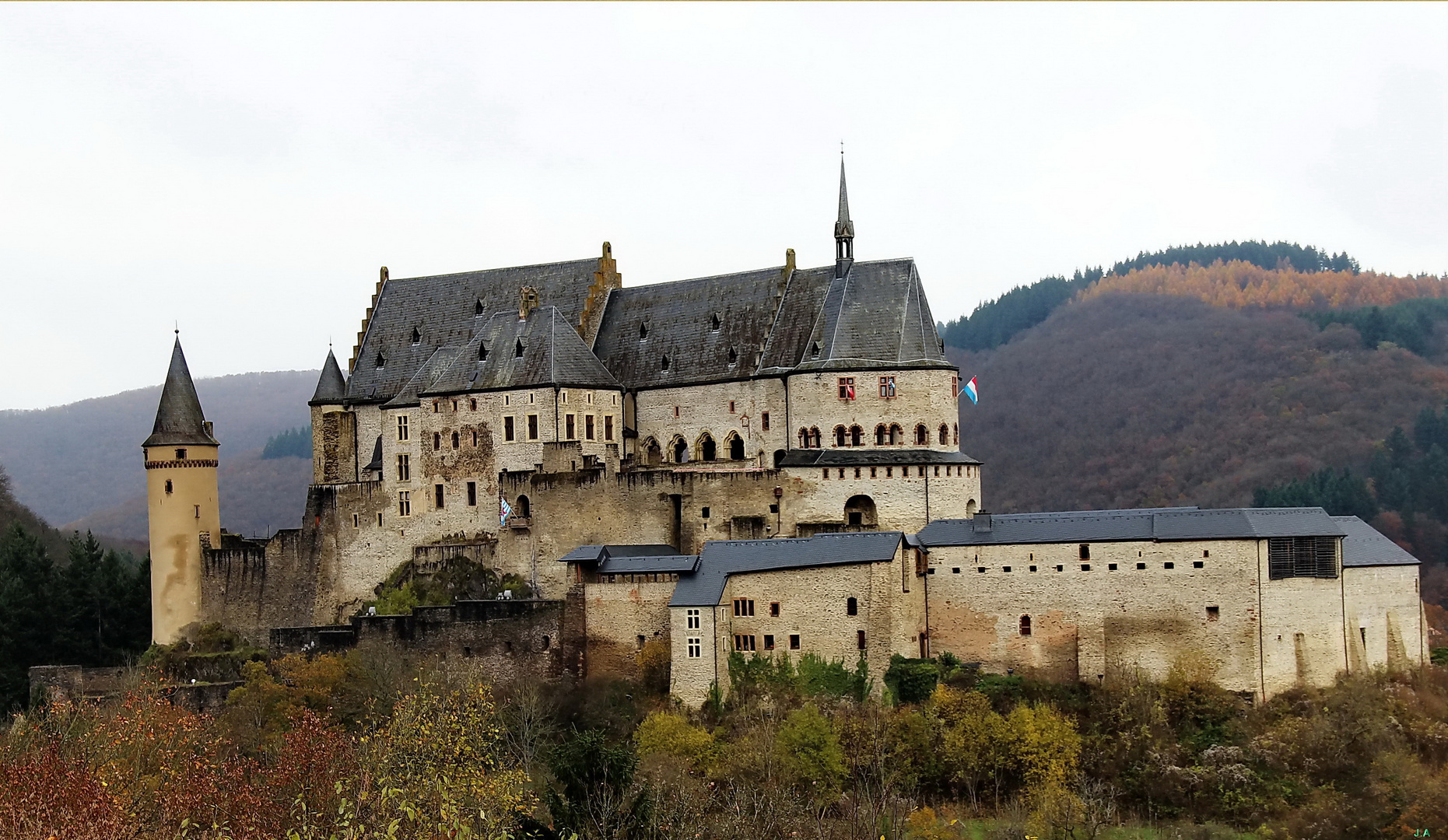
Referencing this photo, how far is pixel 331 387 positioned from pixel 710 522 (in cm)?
2062

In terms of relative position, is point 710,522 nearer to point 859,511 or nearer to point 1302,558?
point 859,511

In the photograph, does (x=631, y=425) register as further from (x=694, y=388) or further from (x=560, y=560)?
(x=560, y=560)

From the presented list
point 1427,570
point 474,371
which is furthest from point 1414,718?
point 1427,570

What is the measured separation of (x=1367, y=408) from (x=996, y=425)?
86.4 feet

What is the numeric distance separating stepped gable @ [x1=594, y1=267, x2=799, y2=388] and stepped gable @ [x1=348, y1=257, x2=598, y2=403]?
7.02 feet

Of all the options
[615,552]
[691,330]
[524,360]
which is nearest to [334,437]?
[524,360]

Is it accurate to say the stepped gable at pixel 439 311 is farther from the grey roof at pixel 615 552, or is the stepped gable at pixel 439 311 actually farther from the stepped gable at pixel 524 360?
the grey roof at pixel 615 552

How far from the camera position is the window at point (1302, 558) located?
55.2 metres

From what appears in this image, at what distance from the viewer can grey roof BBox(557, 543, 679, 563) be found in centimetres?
6003

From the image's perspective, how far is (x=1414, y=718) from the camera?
5547 cm

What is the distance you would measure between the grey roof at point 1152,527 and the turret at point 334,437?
2747cm

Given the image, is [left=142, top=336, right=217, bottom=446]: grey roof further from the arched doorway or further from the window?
the window

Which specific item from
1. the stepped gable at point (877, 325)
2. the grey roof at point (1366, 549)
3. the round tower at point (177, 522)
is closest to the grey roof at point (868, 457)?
the stepped gable at point (877, 325)

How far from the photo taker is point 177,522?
234 feet
